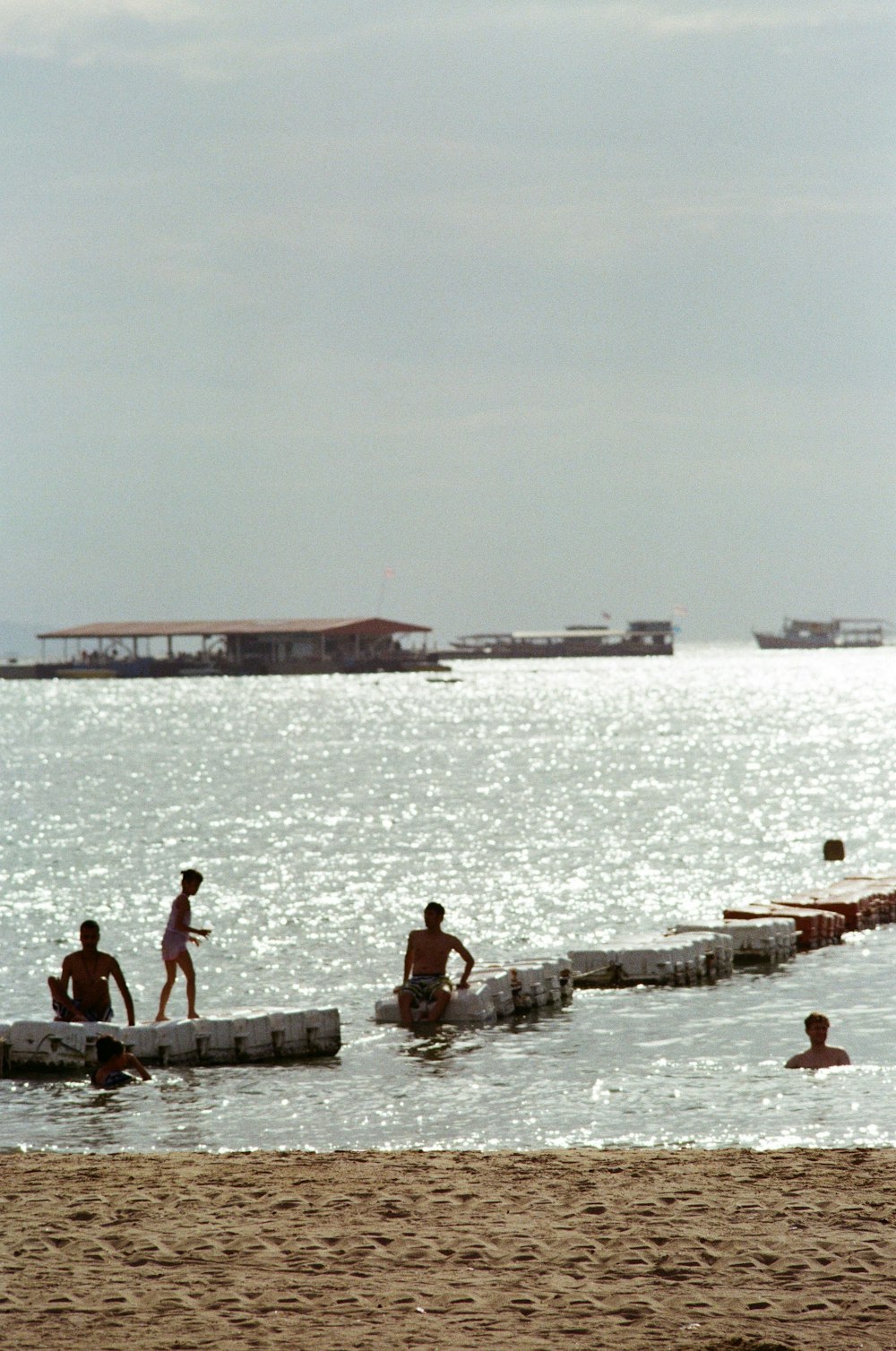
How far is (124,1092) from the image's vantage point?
1906 cm

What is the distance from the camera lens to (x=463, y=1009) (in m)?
23.5

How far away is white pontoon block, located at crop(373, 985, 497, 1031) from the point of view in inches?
925

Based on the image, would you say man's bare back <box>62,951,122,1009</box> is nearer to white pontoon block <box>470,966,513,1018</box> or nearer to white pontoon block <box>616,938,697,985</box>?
white pontoon block <box>470,966,513,1018</box>

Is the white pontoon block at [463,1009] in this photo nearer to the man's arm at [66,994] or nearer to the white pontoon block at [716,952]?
the man's arm at [66,994]

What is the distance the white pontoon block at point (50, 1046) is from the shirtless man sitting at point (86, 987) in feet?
0.65

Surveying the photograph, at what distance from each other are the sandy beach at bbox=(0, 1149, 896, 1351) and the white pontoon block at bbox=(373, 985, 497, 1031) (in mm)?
9153

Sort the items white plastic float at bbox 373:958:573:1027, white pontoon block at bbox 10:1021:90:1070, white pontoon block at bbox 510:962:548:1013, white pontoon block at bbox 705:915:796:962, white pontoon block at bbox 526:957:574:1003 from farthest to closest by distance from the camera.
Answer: white pontoon block at bbox 705:915:796:962 < white pontoon block at bbox 526:957:574:1003 < white pontoon block at bbox 510:962:548:1013 < white plastic float at bbox 373:958:573:1027 < white pontoon block at bbox 10:1021:90:1070

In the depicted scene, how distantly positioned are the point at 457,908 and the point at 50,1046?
21.6 m

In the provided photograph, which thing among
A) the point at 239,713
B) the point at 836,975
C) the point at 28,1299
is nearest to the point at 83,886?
the point at 836,975

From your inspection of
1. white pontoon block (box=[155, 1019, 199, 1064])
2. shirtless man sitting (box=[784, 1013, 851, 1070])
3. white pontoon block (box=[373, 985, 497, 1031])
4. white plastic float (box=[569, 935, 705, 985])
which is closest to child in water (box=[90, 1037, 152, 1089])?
white pontoon block (box=[155, 1019, 199, 1064])

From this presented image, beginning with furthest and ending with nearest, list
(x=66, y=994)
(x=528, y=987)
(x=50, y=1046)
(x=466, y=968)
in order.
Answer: (x=528, y=987), (x=466, y=968), (x=66, y=994), (x=50, y=1046)

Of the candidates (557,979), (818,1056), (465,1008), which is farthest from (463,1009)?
(818,1056)

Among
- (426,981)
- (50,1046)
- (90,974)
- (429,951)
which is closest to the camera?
(50,1046)

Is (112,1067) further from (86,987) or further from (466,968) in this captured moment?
(466,968)
